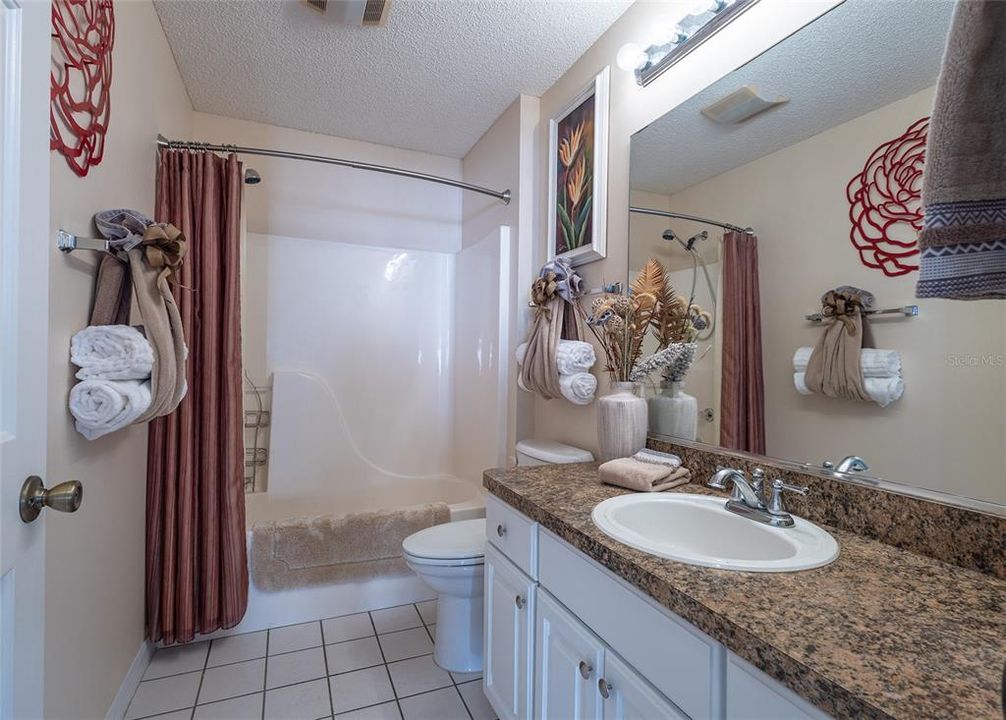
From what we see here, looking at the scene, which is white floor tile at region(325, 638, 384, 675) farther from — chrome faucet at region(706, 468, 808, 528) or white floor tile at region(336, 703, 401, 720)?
chrome faucet at region(706, 468, 808, 528)

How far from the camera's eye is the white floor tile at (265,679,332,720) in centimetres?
158

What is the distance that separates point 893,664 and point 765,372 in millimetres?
807

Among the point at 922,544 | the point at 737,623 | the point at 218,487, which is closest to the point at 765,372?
the point at 922,544

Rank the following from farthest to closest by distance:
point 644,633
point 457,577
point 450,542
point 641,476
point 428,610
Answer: point 428,610
point 450,542
point 457,577
point 641,476
point 644,633

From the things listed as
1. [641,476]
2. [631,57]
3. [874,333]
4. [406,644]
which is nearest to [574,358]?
[641,476]

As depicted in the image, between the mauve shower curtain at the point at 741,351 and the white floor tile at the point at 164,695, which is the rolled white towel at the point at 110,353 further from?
A: the mauve shower curtain at the point at 741,351

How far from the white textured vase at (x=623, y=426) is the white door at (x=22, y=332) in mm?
1336

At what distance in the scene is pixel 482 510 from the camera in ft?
7.76

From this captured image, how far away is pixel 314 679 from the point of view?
1758 mm

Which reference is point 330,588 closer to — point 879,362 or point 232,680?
point 232,680

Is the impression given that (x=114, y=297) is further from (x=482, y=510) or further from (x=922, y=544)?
(x=922, y=544)

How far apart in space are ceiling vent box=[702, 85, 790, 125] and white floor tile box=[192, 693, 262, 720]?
2.35 metres

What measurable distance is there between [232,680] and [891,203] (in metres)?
2.44

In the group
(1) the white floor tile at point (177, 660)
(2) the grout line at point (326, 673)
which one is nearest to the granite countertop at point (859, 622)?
(2) the grout line at point (326, 673)
